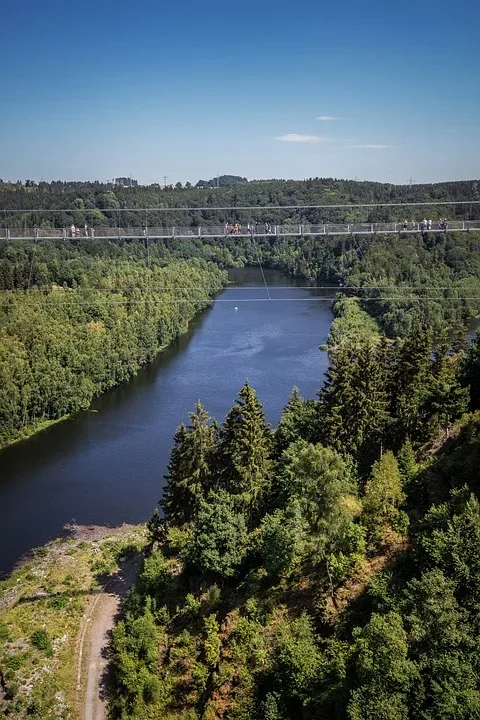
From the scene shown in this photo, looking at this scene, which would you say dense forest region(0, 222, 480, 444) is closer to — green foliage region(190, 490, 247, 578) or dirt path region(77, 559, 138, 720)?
dirt path region(77, 559, 138, 720)

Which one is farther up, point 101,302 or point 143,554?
point 101,302

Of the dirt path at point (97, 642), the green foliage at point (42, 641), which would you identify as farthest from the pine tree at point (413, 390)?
the green foliage at point (42, 641)

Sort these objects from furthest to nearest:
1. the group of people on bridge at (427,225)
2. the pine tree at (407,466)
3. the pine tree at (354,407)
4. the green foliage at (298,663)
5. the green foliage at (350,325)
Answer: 1. the green foliage at (350,325)
2. the group of people on bridge at (427,225)
3. the pine tree at (354,407)
4. the pine tree at (407,466)
5. the green foliage at (298,663)

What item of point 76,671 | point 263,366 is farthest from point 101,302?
point 76,671

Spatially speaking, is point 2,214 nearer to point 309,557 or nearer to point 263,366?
point 263,366

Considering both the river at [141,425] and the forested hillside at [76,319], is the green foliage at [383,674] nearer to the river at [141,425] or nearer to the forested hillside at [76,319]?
the river at [141,425]

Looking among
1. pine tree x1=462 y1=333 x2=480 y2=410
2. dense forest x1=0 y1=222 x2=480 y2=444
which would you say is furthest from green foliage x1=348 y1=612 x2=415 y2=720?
dense forest x1=0 y1=222 x2=480 y2=444
